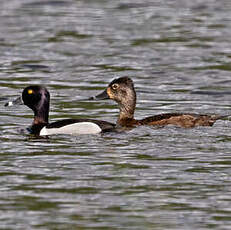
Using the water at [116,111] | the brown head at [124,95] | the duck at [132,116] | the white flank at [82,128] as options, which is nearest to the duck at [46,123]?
the white flank at [82,128]

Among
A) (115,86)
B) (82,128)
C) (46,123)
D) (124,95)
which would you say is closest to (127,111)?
(124,95)

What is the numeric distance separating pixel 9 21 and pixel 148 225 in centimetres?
1954

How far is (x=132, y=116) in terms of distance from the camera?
1644 centimetres

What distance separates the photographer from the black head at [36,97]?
15750mm

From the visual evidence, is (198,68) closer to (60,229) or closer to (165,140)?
(165,140)

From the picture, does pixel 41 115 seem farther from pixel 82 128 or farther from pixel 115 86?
pixel 115 86

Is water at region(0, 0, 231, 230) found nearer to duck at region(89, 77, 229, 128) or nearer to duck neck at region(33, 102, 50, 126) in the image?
duck at region(89, 77, 229, 128)

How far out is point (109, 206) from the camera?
409 inches

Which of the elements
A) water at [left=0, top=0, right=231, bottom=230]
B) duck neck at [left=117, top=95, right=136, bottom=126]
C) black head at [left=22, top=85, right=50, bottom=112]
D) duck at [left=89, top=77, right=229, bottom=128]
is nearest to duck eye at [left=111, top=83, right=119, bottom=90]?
duck at [left=89, top=77, right=229, bottom=128]

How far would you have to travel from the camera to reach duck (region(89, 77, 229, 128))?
49.9 ft

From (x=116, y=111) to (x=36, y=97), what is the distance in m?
2.47

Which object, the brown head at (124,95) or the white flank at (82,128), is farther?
the brown head at (124,95)

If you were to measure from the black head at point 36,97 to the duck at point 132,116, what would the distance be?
1.20 meters

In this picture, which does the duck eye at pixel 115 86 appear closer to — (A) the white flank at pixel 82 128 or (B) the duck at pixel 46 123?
(B) the duck at pixel 46 123
